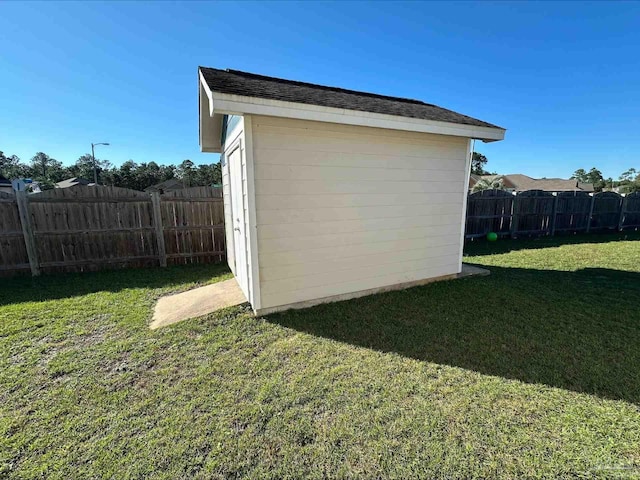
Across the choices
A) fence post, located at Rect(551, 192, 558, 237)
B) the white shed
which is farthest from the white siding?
fence post, located at Rect(551, 192, 558, 237)

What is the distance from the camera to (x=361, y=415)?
6.61 ft

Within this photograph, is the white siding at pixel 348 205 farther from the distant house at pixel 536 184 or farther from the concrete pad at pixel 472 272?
the distant house at pixel 536 184

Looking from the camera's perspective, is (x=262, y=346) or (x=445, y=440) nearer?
(x=445, y=440)

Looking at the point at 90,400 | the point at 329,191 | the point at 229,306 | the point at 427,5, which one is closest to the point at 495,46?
the point at 427,5

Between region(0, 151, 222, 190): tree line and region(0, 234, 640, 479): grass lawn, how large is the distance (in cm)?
5056

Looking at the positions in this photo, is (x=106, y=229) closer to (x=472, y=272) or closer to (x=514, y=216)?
(x=472, y=272)

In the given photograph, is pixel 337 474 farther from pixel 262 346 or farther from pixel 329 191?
pixel 329 191

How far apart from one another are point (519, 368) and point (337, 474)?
2130 millimetres

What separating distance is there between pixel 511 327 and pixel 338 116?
11.8 feet

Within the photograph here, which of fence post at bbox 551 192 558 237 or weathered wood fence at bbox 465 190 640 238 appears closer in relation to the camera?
weathered wood fence at bbox 465 190 640 238

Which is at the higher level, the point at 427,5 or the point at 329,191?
the point at 427,5

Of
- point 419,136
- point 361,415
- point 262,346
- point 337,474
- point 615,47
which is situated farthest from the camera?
point 615,47

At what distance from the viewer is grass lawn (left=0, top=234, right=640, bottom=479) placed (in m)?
1.66

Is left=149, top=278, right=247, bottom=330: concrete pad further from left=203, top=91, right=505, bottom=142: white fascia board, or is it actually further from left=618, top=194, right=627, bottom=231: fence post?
left=618, top=194, right=627, bottom=231: fence post
